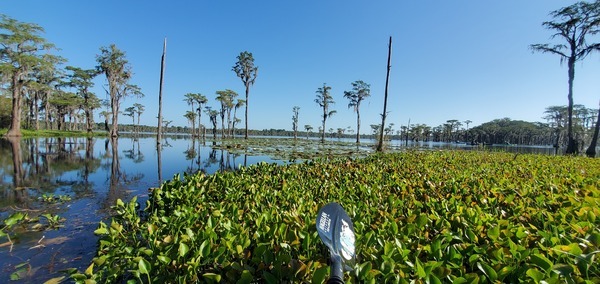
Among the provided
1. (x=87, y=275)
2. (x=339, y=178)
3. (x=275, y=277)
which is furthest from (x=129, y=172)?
(x=275, y=277)

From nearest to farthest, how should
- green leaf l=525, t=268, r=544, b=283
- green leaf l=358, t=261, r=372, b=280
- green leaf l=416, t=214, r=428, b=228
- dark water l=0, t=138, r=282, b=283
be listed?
green leaf l=525, t=268, r=544, b=283 → green leaf l=358, t=261, r=372, b=280 → green leaf l=416, t=214, r=428, b=228 → dark water l=0, t=138, r=282, b=283

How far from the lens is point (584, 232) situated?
65.2 inches

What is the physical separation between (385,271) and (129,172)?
10529mm

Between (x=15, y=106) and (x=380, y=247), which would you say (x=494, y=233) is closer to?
(x=380, y=247)

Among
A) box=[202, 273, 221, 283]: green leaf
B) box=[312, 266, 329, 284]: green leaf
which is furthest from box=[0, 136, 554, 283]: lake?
box=[312, 266, 329, 284]: green leaf

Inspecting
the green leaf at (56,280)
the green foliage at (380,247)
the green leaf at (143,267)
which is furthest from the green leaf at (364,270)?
the green leaf at (56,280)

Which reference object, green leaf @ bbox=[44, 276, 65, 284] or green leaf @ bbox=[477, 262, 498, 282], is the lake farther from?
green leaf @ bbox=[477, 262, 498, 282]

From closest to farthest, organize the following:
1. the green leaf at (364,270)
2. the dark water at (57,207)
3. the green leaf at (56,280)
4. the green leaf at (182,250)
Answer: the green leaf at (364,270), the green leaf at (182,250), the green leaf at (56,280), the dark water at (57,207)

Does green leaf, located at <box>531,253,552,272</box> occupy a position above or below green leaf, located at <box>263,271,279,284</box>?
above

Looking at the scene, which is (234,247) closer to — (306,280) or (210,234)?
→ (210,234)

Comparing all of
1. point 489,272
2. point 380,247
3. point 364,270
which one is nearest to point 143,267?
point 364,270

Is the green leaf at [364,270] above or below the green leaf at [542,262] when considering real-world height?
below

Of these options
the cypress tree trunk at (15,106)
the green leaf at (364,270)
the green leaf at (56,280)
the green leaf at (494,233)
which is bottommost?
the green leaf at (56,280)

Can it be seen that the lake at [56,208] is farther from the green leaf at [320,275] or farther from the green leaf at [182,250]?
the green leaf at [320,275]
